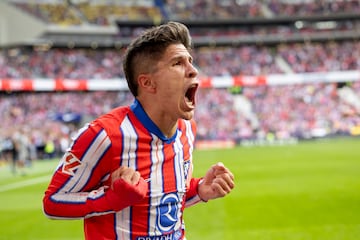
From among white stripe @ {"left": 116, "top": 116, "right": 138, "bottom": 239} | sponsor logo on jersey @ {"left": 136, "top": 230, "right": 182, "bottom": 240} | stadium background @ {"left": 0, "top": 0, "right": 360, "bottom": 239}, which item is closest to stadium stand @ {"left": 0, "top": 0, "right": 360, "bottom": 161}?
stadium background @ {"left": 0, "top": 0, "right": 360, "bottom": 239}

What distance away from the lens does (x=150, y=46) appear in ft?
6.97

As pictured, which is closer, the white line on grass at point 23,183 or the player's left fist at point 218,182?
the player's left fist at point 218,182

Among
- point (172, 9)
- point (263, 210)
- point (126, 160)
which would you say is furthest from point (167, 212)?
point (172, 9)

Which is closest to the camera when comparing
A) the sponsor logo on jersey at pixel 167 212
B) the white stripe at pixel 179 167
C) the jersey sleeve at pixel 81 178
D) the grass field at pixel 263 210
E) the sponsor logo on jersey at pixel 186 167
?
the jersey sleeve at pixel 81 178

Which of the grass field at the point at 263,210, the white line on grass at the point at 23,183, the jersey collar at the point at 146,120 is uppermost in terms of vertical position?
the jersey collar at the point at 146,120

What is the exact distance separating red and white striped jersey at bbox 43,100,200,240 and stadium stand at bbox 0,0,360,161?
99.9 ft

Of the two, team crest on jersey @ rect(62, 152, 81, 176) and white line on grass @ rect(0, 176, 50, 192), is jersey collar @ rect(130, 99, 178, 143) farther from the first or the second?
white line on grass @ rect(0, 176, 50, 192)

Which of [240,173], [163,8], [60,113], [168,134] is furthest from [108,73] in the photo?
[168,134]

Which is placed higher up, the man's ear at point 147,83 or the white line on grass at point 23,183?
the man's ear at point 147,83

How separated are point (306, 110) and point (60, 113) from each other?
22.6 meters

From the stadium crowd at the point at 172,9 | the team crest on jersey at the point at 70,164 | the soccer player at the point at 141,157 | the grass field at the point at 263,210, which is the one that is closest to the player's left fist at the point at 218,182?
the soccer player at the point at 141,157

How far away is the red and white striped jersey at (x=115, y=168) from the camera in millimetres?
2025

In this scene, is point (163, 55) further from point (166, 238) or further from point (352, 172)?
point (352, 172)

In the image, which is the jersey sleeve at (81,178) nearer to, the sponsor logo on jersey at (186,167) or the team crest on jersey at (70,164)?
the team crest on jersey at (70,164)
